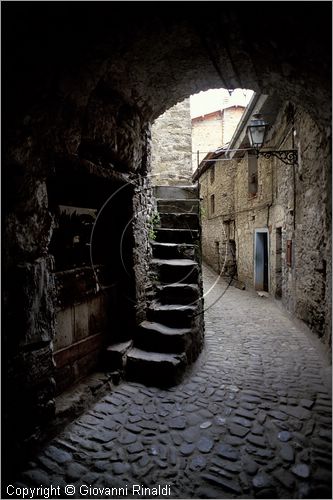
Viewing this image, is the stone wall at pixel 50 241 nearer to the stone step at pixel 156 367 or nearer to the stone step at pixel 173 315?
the stone step at pixel 173 315

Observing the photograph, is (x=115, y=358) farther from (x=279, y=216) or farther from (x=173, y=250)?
(x=279, y=216)

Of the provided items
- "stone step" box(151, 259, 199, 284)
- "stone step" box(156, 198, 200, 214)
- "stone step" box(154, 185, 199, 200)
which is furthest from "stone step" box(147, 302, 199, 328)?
"stone step" box(154, 185, 199, 200)

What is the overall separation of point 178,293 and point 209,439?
242 centimetres

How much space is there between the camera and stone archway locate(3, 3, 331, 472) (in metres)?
2.01

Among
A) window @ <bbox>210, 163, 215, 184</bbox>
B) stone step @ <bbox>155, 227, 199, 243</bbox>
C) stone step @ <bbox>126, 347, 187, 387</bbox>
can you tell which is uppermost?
window @ <bbox>210, 163, 215, 184</bbox>

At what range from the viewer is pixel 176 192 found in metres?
6.61

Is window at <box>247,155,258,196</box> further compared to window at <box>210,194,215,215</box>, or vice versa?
window at <box>210,194,215,215</box>

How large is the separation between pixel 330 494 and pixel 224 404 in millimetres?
1360

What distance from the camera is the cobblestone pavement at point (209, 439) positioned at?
236 cm

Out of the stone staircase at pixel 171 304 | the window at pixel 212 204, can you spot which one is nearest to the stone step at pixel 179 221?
the stone staircase at pixel 171 304

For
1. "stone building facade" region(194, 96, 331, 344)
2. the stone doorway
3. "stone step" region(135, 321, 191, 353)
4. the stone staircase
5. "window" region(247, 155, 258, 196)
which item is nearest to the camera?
the stone staircase

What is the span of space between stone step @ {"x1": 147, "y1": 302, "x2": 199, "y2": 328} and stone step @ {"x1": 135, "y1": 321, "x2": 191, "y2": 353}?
5.3 inches

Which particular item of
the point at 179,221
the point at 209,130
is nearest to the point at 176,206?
the point at 179,221

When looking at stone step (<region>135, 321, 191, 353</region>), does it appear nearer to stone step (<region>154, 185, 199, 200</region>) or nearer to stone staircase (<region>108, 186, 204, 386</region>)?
stone staircase (<region>108, 186, 204, 386</region>)
